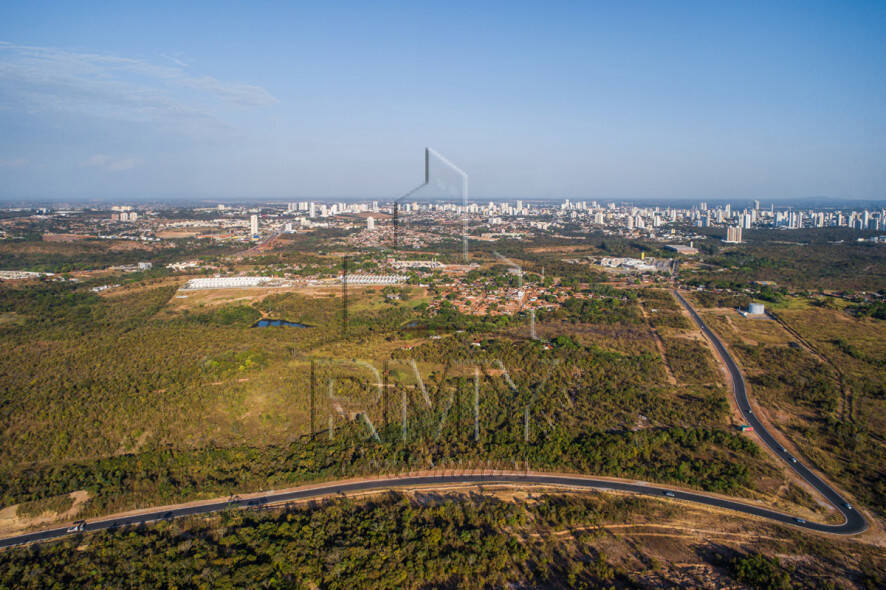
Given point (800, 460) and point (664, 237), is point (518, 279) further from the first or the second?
point (664, 237)

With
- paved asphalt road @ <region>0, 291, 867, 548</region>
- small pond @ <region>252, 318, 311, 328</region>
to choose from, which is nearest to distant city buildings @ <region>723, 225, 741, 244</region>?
paved asphalt road @ <region>0, 291, 867, 548</region>

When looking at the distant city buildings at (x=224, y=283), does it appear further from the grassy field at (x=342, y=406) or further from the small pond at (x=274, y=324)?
the grassy field at (x=342, y=406)

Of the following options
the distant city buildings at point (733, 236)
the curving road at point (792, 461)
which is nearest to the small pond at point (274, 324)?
the curving road at point (792, 461)

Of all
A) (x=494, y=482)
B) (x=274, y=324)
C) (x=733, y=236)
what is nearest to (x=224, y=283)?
(x=274, y=324)

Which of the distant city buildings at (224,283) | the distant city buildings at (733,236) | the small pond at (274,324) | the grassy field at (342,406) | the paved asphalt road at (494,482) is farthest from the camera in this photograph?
the distant city buildings at (733,236)

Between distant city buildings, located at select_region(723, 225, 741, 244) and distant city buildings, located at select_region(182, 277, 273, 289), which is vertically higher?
distant city buildings, located at select_region(723, 225, 741, 244)

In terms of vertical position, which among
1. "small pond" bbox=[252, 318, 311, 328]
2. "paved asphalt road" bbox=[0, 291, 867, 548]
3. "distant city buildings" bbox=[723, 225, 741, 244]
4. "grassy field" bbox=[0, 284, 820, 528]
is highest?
"distant city buildings" bbox=[723, 225, 741, 244]

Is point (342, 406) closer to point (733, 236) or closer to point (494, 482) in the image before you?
point (494, 482)

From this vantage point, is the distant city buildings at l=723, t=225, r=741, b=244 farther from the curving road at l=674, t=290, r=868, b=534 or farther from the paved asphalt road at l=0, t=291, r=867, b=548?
the paved asphalt road at l=0, t=291, r=867, b=548
